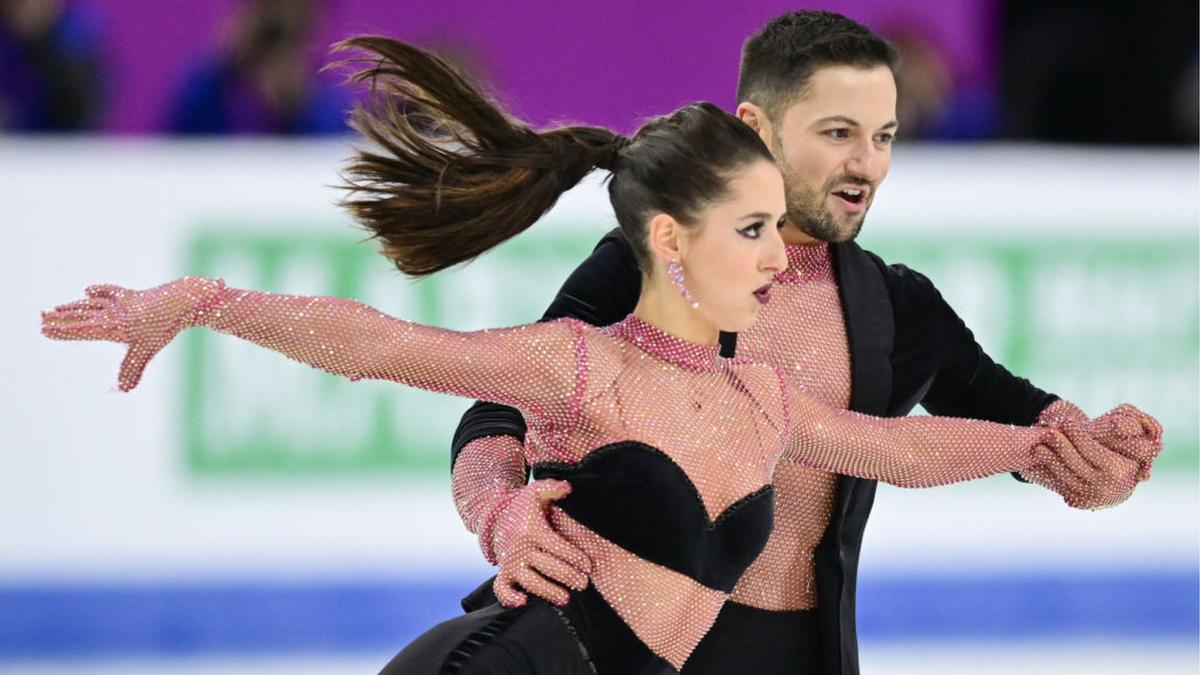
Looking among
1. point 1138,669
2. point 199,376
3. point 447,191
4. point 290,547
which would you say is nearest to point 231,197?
point 199,376

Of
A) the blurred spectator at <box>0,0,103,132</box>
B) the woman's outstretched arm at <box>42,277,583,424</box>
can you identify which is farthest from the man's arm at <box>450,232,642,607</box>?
the blurred spectator at <box>0,0,103,132</box>

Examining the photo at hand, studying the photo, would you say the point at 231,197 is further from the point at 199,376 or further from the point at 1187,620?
the point at 1187,620

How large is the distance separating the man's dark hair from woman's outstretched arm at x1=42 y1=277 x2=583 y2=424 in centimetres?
73

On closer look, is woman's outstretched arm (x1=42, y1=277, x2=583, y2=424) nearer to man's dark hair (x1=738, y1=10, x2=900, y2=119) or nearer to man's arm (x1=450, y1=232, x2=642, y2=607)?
man's arm (x1=450, y1=232, x2=642, y2=607)

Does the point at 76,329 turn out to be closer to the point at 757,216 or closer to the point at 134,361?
the point at 134,361

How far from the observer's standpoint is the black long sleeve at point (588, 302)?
2.83 meters

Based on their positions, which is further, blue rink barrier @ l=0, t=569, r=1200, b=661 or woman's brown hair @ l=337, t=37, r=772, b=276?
blue rink barrier @ l=0, t=569, r=1200, b=661

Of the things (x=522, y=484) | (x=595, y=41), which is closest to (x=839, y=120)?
(x=522, y=484)

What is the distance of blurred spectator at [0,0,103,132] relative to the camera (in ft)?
17.6

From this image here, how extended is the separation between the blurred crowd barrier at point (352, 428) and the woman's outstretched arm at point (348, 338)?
233 cm

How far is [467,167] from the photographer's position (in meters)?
2.65

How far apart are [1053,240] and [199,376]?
253 cm

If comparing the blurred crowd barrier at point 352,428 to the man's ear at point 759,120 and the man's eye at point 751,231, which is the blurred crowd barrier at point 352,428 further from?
the man's eye at point 751,231

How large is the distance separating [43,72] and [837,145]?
328cm
